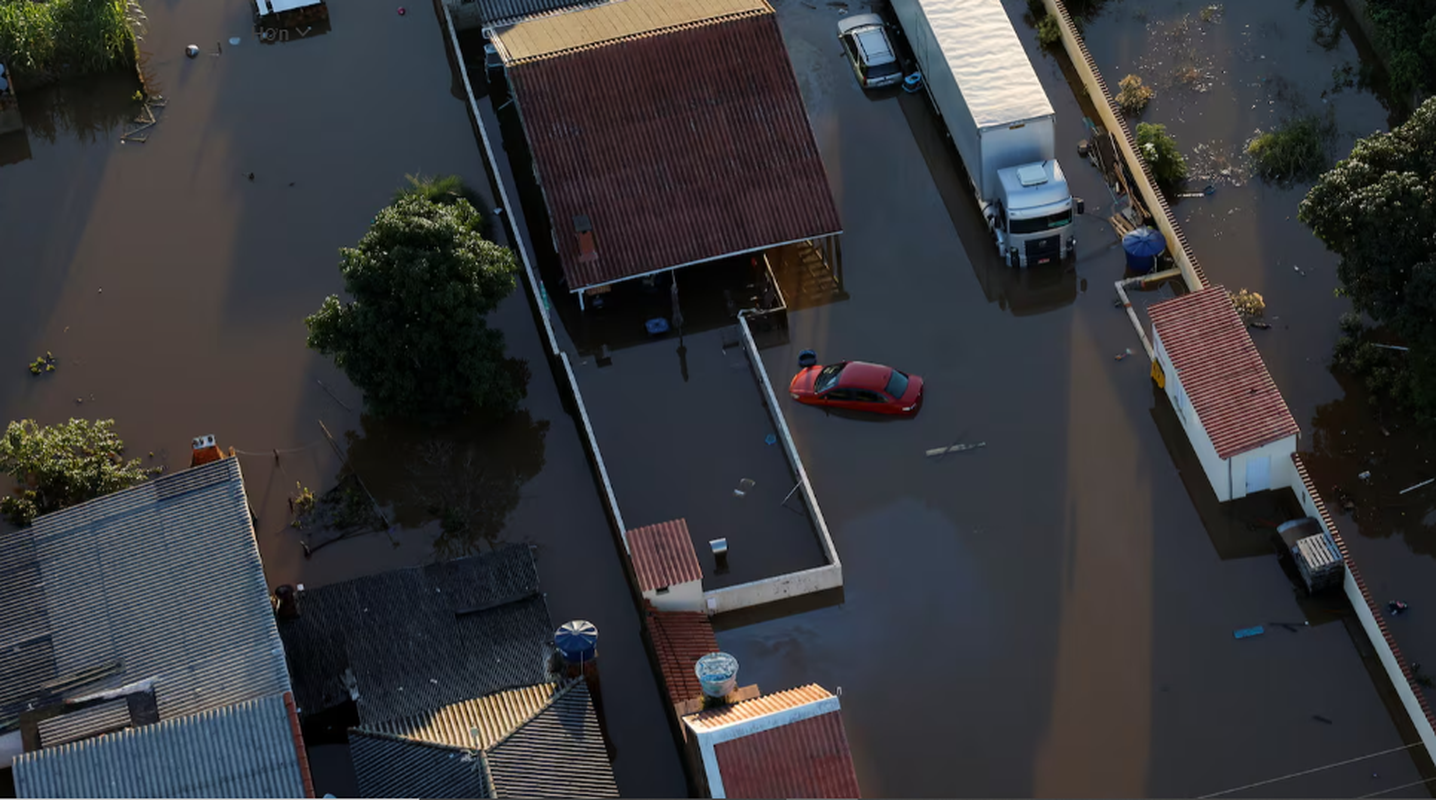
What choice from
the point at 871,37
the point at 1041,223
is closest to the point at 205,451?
the point at 1041,223

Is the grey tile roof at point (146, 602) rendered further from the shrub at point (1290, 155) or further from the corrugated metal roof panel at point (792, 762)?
the shrub at point (1290, 155)

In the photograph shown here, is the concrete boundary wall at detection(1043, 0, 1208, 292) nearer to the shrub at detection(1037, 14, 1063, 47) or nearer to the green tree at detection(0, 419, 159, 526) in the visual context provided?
the shrub at detection(1037, 14, 1063, 47)

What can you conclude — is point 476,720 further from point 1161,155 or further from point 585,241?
point 1161,155

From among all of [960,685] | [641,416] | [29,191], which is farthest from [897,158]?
[29,191]

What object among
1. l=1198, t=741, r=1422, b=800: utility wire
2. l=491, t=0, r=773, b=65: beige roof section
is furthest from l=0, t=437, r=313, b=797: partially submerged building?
l=1198, t=741, r=1422, b=800: utility wire

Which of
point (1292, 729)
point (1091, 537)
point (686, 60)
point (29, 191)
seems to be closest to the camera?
point (1292, 729)

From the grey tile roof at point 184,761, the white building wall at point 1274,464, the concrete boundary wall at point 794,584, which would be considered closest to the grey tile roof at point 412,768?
the grey tile roof at point 184,761

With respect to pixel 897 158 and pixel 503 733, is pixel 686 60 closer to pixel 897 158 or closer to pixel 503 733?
pixel 897 158
